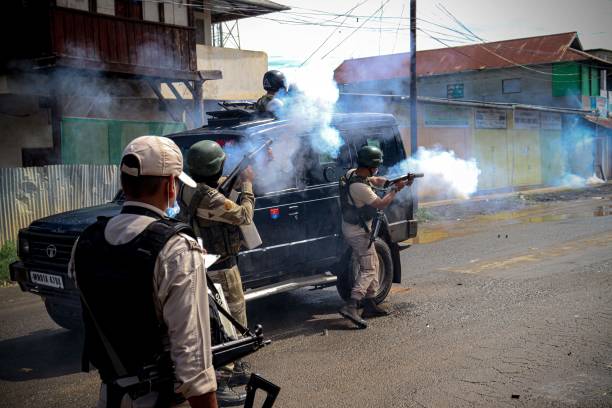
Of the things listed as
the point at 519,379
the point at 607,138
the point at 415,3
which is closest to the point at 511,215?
the point at 415,3

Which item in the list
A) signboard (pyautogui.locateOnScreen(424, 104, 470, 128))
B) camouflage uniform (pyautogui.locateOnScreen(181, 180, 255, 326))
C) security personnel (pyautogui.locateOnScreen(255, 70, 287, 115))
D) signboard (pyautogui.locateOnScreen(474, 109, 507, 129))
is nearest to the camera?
camouflage uniform (pyautogui.locateOnScreen(181, 180, 255, 326))

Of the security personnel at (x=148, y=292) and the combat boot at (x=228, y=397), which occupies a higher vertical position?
the security personnel at (x=148, y=292)

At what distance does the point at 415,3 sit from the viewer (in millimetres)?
17797

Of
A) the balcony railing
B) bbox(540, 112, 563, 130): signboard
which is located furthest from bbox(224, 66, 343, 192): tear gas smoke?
bbox(540, 112, 563, 130): signboard

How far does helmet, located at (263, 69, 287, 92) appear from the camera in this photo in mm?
6899

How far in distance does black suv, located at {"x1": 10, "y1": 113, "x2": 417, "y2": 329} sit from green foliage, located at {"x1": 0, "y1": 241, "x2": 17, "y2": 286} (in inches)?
146

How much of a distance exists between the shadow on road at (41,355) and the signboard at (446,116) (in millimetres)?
19896

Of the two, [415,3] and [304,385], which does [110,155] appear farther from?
[304,385]

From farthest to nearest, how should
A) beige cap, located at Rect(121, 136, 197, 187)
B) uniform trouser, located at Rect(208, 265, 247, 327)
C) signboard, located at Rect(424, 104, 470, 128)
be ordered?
signboard, located at Rect(424, 104, 470, 128)
uniform trouser, located at Rect(208, 265, 247, 327)
beige cap, located at Rect(121, 136, 197, 187)

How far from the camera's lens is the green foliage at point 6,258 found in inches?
388

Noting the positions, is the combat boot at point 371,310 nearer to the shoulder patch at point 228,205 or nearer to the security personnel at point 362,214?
the security personnel at point 362,214

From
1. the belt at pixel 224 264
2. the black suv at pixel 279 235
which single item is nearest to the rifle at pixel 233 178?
the belt at pixel 224 264

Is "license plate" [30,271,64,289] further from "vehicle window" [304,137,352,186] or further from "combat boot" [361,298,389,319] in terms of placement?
"combat boot" [361,298,389,319]

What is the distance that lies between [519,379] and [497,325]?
1580 mm
